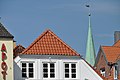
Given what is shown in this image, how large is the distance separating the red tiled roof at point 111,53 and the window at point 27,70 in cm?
1275

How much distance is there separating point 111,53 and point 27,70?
1532 cm

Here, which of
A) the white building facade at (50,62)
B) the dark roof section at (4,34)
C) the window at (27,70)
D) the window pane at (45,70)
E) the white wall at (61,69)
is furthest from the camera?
the window pane at (45,70)

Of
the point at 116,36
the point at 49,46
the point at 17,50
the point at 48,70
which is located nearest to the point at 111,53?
the point at 116,36

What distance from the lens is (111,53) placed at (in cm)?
6462

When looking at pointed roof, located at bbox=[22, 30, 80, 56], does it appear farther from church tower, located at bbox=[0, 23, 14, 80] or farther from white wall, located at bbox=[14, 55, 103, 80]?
church tower, located at bbox=[0, 23, 14, 80]

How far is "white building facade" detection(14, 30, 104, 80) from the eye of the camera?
53.0 meters

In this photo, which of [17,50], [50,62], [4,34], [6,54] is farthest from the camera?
[17,50]

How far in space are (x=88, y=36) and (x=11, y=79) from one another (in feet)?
135

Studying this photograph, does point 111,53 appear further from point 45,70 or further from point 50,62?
point 45,70

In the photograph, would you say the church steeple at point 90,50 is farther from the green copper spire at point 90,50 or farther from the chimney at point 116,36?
the chimney at point 116,36

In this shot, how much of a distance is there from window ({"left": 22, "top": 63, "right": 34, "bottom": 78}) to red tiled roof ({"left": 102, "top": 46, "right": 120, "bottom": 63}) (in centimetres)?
1275

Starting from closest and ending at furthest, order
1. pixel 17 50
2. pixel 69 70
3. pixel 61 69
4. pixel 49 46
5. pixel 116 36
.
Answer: pixel 61 69 < pixel 69 70 < pixel 49 46 < pixel 17 50 < pixel 116 36

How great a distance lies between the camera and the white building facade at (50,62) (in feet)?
174

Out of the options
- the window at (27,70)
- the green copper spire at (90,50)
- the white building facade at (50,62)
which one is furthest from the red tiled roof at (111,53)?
the green copper spire at (90,50)
